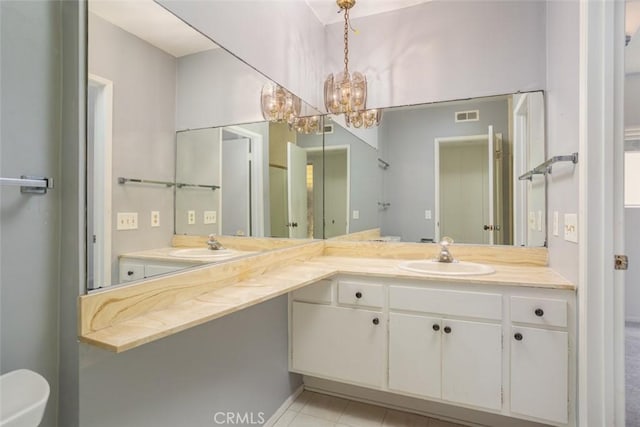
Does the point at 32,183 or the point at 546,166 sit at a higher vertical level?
the point at 546,166

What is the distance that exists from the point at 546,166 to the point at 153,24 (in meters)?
1.95

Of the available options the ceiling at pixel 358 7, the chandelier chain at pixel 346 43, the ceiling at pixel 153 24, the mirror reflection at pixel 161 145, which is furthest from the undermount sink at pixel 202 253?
the ceiling at pixel 358 7

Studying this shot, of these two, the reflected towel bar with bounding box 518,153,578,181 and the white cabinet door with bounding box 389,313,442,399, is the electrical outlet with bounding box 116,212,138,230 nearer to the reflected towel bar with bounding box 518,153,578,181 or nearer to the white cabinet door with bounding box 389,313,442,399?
the white cabinet door with bounding box 389,313,442,399

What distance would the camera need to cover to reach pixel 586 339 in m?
1.31

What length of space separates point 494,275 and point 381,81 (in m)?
1.59

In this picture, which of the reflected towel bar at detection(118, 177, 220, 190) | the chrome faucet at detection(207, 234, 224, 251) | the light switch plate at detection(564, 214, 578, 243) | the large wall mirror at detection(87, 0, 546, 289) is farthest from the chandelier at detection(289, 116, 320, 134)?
the light switch plate at detection(564, 214, 578, 243)

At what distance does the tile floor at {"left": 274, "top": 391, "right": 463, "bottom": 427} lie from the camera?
1.80 m

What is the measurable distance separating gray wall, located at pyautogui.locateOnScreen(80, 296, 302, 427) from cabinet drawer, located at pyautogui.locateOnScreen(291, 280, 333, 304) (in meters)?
0.11

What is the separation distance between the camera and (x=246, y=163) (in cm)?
182

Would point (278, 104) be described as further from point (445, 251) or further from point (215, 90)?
point (445, 251)

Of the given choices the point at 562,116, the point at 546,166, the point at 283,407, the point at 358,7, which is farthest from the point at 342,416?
the point at 358,7

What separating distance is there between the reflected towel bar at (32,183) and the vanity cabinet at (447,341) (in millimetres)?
1375

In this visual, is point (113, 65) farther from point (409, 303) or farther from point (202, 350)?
point (409, 303)

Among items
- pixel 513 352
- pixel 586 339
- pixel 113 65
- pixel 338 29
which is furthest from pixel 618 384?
pixel 338 29
